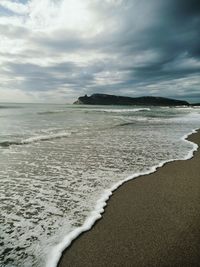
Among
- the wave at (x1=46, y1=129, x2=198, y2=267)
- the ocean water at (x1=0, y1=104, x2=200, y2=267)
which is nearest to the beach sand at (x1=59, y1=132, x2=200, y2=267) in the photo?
the wave at (x1=46, y1=129, x2=198, y2=267)

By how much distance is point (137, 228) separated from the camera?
3559mm

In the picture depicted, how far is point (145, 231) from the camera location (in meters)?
3.47

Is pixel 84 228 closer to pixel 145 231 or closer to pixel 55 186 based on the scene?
pixel 145 231

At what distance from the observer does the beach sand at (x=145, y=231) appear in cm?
288

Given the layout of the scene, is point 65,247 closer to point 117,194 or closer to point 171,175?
point 117,194

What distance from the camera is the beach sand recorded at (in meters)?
2.88

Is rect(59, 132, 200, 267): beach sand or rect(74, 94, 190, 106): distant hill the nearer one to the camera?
rect(59, 132, 200, 267): beach sand

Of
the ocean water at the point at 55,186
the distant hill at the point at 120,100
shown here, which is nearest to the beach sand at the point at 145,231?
the ocean water at the point at 55,186

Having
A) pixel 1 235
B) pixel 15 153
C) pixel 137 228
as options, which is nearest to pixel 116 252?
pixel 137 228

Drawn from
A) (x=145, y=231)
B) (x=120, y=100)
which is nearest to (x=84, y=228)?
(x=145, y=231)

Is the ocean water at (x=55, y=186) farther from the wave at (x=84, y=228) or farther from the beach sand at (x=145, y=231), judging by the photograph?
the beach sand at (x=145, y=231)

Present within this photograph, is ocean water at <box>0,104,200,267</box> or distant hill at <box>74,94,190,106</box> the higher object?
ocean water at <box>0,104,200,267</box>

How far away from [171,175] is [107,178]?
1657 millimetres

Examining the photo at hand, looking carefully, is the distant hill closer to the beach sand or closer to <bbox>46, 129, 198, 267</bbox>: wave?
<bbox>46, 129, 198, 267</bbox>: wave
